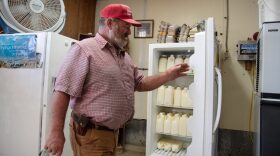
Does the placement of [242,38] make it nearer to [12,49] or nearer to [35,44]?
[35,44]

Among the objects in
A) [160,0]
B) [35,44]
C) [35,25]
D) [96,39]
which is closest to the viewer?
[96,39]

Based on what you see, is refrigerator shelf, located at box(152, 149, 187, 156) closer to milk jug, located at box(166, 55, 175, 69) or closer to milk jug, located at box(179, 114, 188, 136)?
milk jug, located at box(179, 114, 188, 136)

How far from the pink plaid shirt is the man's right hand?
18 centimetres

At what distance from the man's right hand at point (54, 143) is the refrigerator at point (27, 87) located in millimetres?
894

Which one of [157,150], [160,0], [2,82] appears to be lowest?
[157,150]

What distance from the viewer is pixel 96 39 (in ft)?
4.66

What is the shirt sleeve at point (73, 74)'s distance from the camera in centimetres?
125

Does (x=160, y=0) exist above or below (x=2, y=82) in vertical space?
above

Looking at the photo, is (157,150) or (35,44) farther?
(157,150)

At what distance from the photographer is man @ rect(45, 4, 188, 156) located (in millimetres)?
1244

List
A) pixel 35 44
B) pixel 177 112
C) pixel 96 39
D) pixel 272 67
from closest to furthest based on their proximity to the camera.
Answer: pixel 96 39
pixel 272 67
pixel 35 44
pixel 177 112

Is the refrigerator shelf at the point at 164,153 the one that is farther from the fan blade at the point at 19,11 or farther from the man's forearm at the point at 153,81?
the fan blade at the point at 19,11

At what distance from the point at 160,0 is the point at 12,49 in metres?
2.07

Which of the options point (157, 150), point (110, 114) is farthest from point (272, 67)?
point (157, 150)
